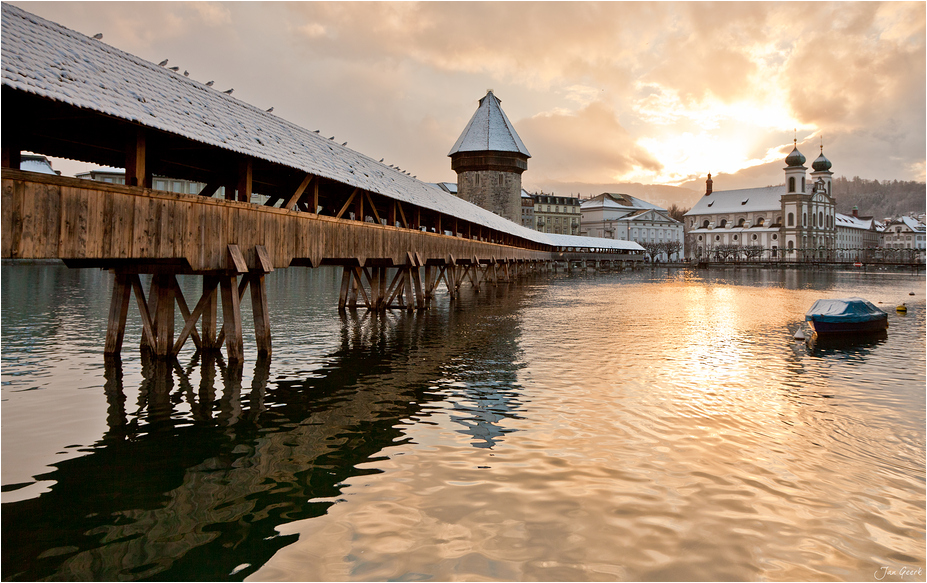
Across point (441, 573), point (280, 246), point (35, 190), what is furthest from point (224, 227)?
point (441, 573)

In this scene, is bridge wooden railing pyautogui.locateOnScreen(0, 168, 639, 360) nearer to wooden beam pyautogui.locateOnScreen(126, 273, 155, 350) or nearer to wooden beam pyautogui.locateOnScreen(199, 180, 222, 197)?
wooden beam pyautogui.locateOnScreen(126, 273, 155, 350)

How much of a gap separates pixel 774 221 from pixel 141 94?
404 feet

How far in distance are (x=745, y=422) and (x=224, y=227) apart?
949 cm

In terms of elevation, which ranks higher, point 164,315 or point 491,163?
point 491,163

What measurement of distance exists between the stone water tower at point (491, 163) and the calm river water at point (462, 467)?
4983cm

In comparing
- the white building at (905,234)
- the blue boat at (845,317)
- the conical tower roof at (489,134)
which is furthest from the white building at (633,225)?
the blue boat at (845,317)

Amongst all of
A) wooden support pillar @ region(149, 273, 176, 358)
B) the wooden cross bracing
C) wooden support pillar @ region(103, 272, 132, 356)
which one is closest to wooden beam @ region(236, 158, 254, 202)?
the wooden cross bracing

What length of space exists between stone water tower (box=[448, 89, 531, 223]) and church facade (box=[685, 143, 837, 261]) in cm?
5829

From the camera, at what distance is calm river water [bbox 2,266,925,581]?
4.75 meters

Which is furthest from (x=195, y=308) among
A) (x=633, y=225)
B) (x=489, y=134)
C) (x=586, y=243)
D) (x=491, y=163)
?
(x=633, y=225)

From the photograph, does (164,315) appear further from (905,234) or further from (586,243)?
(905,234)

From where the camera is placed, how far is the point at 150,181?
1184cm

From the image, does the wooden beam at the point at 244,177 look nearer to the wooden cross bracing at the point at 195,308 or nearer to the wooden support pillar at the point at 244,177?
the wooden support pillar at the point at 244,177

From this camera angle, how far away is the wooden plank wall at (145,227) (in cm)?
721
